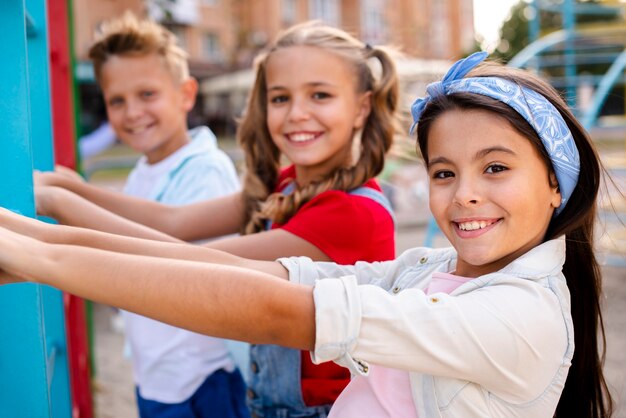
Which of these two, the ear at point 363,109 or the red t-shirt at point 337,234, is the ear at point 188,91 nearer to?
the ear at point 363,109

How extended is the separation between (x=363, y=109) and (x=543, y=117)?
34.8 inches

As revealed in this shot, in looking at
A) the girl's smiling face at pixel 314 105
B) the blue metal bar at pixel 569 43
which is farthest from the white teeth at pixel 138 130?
the blue metal bar at pixel 569 43

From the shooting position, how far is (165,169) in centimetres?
273

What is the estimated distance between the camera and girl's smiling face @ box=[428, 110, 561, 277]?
4.54 ft

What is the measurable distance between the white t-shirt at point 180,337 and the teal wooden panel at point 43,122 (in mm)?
392

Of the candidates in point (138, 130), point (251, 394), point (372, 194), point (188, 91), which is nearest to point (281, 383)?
point (251, 394)

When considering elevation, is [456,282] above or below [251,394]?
above

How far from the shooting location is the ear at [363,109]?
2.20 metres

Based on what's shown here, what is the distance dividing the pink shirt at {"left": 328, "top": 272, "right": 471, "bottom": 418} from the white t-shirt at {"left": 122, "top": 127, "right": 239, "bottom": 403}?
107cm

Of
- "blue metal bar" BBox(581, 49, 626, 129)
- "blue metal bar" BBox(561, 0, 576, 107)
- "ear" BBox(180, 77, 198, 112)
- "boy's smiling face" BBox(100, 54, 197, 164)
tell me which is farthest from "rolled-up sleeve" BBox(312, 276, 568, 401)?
"blue metal bar" BBox(561, 0, 576, 107)

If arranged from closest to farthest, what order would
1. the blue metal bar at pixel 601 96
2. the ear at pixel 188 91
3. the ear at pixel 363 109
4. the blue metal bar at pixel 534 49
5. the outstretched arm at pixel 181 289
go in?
the outstretched arm at pixel 181 289 → the ear at pixel 363 109 → the ear at pixel 188 91 → the blue metal bar at pixel 601 96 → the blue metal bar at pixel 534 49

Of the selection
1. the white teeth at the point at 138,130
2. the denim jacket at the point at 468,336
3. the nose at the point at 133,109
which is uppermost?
the nose at the point at 133,109

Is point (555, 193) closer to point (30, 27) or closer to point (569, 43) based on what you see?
point (30, 27)

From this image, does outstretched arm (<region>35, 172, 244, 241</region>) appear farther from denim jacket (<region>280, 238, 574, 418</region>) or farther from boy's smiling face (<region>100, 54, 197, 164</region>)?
denim jacket (<region>280, 238, 574, 418</region>)
